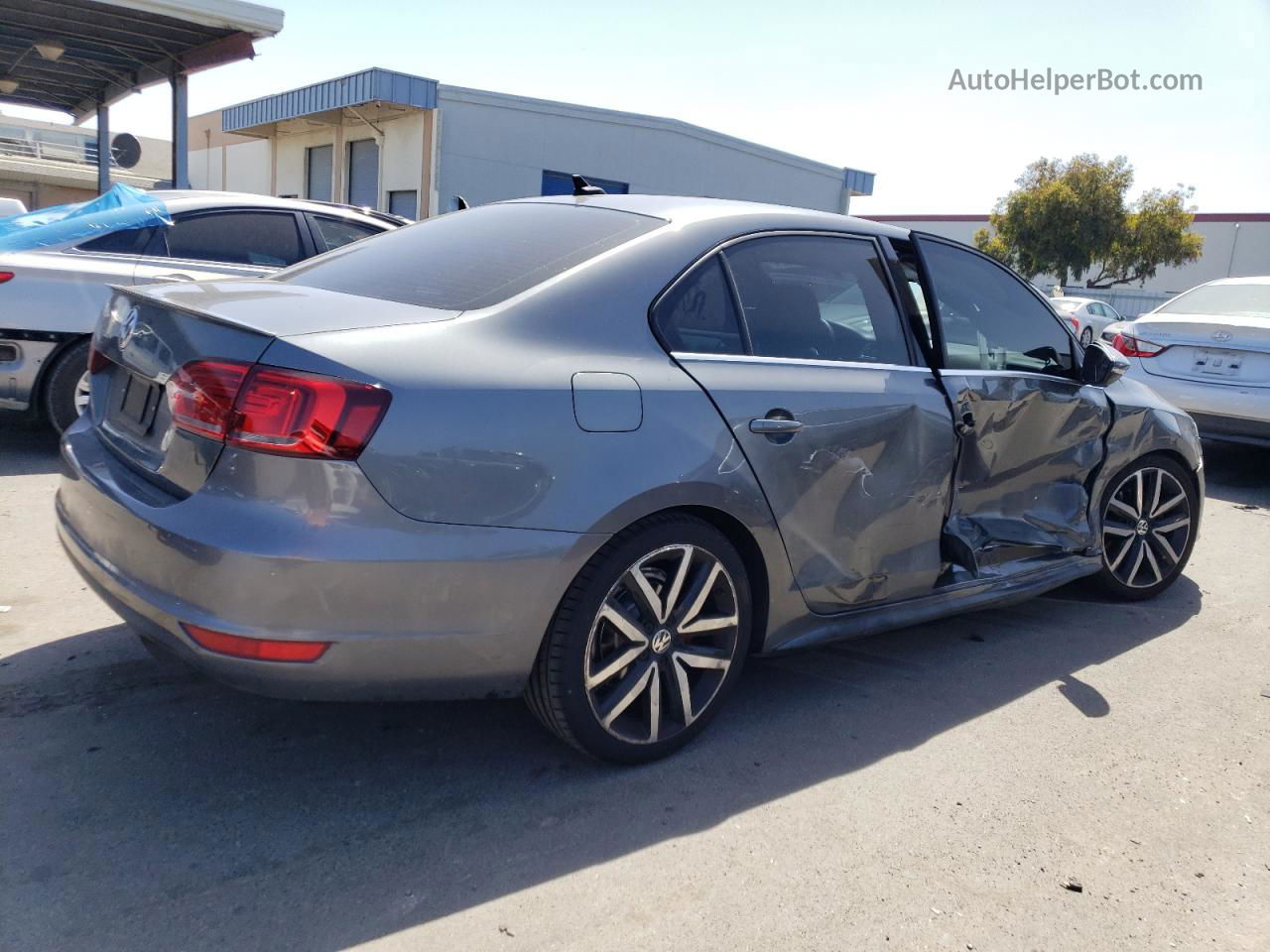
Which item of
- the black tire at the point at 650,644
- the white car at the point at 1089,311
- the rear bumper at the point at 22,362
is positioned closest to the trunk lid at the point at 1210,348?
the black tire at the point at 650,644

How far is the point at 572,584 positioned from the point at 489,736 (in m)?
0.79

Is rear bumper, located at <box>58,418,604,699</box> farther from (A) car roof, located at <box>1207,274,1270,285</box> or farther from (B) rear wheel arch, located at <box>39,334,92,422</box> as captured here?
(A) car roof, located at <box>1207,274,1270,285</box>

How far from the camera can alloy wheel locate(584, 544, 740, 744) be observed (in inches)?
112

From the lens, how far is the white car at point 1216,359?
7.58 m

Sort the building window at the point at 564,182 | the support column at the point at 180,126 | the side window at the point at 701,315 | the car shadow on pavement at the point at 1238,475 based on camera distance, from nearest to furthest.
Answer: the side window at the point at 701,315 < the car shadow on pavement at the point at 1238,475 < the support column at the point at 180,126 < the building window at the point at 564,182

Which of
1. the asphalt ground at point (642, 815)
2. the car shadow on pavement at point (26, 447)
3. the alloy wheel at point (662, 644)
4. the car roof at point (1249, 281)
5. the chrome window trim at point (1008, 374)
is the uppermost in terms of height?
the car roof at point (1249, 281)

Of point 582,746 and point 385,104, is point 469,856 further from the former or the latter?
point 385,104

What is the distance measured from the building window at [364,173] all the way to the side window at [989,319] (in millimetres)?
21946

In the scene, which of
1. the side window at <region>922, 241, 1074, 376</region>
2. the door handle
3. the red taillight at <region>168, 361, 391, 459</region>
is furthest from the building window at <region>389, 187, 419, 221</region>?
the red taillight at <region>168, 361, 391, 459</region>

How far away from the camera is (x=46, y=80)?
16.2m

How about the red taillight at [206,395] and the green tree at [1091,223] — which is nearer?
the red taillight at [206,395]

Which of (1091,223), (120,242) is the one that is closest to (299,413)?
(120,242)

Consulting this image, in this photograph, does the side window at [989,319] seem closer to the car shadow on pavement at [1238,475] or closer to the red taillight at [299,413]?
the red taillight at [299,413]

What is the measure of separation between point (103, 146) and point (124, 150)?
111cm
